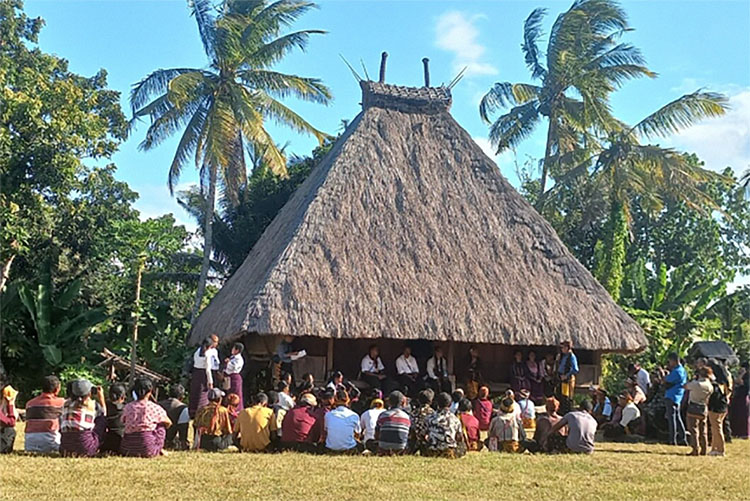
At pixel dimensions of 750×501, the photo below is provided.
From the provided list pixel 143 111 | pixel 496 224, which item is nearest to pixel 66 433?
pixel 496 224

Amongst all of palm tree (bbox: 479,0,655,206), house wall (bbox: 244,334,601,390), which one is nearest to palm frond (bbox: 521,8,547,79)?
palm tree (bbox: 479,0,655,206)

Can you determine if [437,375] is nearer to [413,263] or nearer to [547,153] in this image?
[413,263]

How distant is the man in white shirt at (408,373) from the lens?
531 inches

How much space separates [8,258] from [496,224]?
10596 millimetres

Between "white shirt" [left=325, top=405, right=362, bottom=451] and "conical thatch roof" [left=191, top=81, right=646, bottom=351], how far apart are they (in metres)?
2.91

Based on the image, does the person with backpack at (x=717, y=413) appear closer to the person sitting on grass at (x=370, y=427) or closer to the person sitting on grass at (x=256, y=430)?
the person sitting on grass at (x=370, y=427)

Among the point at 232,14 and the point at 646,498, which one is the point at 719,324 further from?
the point at 646,498

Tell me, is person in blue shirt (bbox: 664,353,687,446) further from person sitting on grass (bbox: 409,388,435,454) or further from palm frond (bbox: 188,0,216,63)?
palm frond (bbox: 188,0,216,63)

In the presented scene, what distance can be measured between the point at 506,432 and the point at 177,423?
12.9 ft

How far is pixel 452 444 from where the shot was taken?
928 centimetres

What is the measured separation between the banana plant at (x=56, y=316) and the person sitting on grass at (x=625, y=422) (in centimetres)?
1079

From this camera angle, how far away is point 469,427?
994 cm

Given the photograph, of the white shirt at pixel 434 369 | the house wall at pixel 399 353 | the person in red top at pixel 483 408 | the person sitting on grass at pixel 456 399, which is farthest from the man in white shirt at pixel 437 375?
the person sitting on grass at pixel 456 399

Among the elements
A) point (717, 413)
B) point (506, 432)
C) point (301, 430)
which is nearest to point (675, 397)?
point (717, 413)
